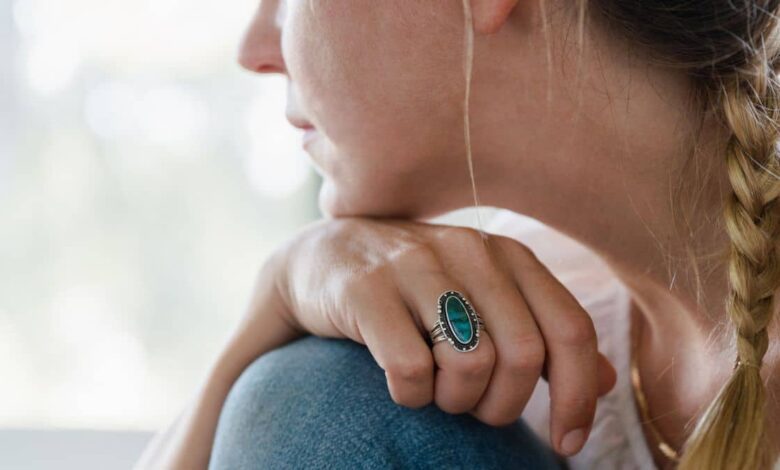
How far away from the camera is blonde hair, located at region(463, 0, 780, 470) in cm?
71

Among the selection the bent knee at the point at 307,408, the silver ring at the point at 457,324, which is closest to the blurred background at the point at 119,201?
the bent knee at the point at 307,408

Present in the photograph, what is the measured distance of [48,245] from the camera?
222 centimetres

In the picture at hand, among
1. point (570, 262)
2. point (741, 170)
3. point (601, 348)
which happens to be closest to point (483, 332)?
point (741, 170)

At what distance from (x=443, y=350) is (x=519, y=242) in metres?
0.16

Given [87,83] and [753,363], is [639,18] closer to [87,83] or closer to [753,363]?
[753,363]

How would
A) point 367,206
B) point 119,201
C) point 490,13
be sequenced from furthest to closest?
point 119,201 → point 367,206 → point 490,13

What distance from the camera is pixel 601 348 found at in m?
1.11

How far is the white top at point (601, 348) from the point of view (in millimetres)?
996

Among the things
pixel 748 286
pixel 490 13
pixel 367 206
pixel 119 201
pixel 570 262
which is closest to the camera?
pixel 748 286

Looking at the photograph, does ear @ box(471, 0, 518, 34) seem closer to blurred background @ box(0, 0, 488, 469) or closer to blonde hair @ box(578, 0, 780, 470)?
blonde hair @ box(578, 0, 780, 470)

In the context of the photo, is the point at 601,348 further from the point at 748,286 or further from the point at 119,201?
the point at 119,201

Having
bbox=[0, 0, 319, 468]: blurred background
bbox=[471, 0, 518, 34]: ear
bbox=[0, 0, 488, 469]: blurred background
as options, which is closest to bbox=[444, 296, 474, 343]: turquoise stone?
bbox=[471, 0, 518, 34]: ear

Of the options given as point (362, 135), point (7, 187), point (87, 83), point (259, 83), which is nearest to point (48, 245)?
point (7, 187)

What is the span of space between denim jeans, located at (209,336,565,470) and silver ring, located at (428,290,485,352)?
0.08 m
